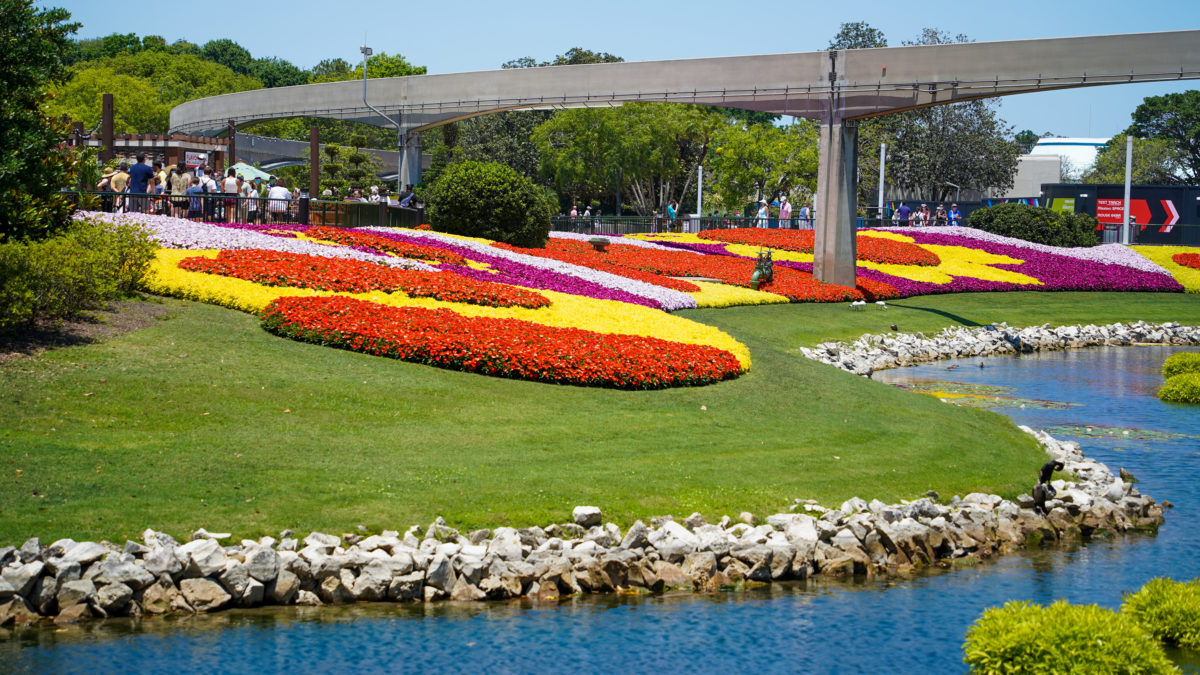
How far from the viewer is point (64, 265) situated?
52.2ft

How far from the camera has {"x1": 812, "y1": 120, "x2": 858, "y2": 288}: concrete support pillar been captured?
32.6m

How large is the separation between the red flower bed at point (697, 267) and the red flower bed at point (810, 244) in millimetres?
5549

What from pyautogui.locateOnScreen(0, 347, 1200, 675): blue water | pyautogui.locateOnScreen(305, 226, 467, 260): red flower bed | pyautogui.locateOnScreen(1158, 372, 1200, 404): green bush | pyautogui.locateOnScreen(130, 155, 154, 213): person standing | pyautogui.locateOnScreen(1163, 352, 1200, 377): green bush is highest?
pyautogui.locateOnScreen(130, 155, 154, 213): person standing

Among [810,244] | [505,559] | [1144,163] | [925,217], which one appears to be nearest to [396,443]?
[505,559]

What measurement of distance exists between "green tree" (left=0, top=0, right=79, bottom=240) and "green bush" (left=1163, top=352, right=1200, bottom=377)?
20.6m

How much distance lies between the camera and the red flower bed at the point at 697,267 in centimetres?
3262

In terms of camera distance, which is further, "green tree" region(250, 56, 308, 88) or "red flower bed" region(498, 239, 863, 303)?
"green tree" region(250, 56, 308, 88)

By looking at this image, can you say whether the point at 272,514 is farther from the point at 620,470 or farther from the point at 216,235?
the point at 216,235

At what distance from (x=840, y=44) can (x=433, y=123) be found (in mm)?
53989

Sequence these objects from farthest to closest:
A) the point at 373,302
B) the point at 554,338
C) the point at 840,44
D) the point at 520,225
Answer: the point at 840,44
the point at 520,225
the point at 373,302
the point at 554,338

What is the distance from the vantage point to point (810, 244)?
1742 inches

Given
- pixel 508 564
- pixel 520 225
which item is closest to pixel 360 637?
pixel 508 564

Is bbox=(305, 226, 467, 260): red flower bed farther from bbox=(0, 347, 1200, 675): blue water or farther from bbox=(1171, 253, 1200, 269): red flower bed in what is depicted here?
bbox=(1171, 253, 1200, 269): red flower bed

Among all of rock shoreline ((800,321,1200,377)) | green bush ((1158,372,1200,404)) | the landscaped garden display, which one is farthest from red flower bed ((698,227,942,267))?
green bush ((1158,372,1200,404))
